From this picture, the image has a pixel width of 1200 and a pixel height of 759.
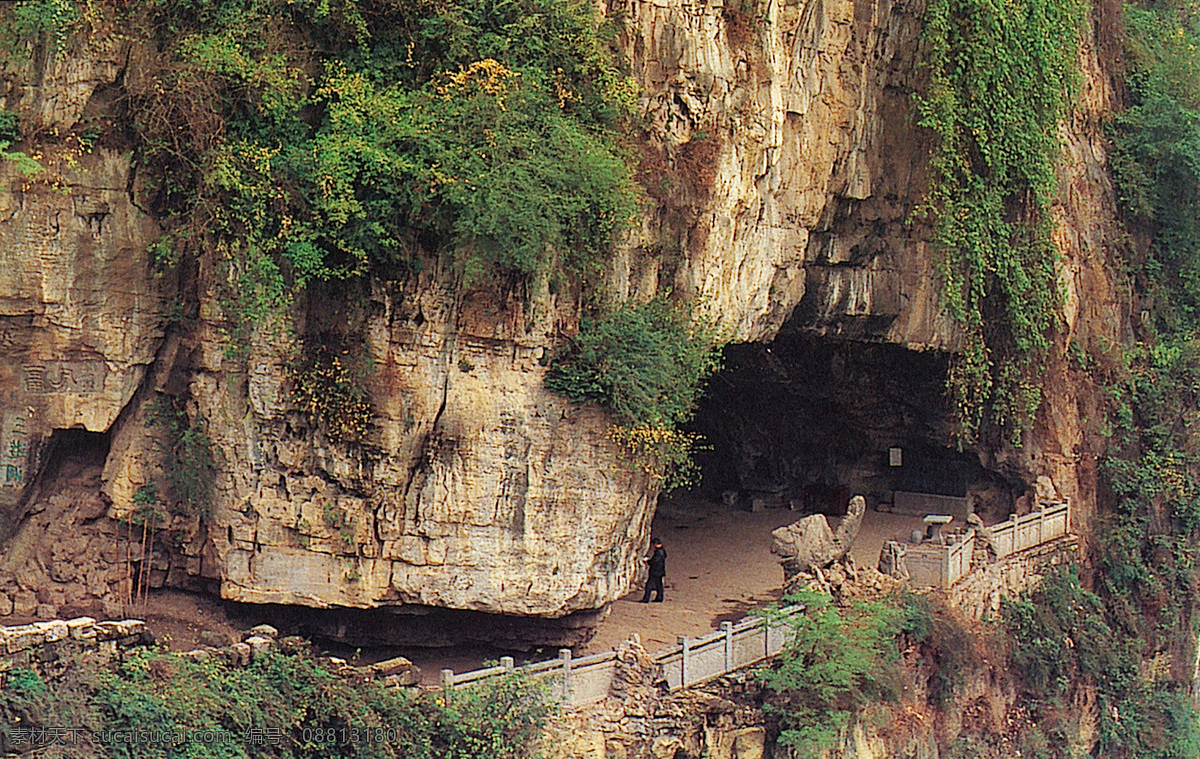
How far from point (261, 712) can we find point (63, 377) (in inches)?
153

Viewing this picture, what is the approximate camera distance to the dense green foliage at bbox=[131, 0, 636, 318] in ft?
49.1

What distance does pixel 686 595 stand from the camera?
2031 cm

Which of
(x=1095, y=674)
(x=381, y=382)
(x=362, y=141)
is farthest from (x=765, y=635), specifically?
(x=1095, y=674)

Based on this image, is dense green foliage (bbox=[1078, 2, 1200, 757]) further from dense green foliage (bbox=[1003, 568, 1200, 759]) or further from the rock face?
the rock face

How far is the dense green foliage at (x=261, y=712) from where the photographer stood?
13195mm

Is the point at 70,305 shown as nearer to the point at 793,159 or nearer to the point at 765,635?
the point at 765,635

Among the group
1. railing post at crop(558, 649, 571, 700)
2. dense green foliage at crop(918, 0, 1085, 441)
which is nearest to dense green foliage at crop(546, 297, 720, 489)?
railing post at crop(558, 649, 571, 700)

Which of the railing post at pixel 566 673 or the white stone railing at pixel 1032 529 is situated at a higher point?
the white stone railing at pixel 1032 529

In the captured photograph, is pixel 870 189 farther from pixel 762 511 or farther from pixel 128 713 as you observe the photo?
pixel 128 713

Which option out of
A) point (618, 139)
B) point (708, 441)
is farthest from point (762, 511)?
point (618, 139)

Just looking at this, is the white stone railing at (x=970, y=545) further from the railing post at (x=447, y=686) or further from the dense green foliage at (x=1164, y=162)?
the railing post at (x=447, y=686)

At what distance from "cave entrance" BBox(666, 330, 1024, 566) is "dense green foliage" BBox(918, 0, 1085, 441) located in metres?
1.19

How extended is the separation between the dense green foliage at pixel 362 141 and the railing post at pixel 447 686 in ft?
12.5

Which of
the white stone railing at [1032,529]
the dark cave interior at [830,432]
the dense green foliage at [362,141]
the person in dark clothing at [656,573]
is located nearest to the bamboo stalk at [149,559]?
the dense green foliage at [362,141]
